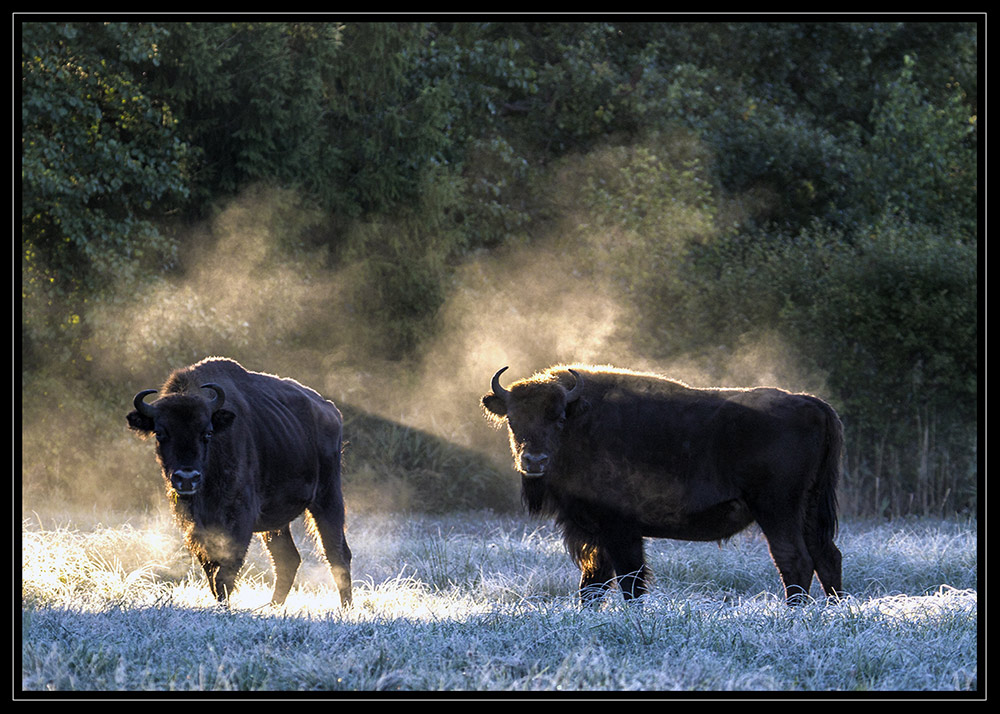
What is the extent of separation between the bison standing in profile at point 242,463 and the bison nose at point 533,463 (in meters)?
1.77

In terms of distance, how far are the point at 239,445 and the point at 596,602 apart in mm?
2823

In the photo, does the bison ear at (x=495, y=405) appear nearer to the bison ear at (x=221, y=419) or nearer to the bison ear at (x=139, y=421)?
the bison ear at (x=221, y=419)

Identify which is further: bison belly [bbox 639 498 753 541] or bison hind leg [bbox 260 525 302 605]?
bison hind leg [bbox 260 525 302 605]

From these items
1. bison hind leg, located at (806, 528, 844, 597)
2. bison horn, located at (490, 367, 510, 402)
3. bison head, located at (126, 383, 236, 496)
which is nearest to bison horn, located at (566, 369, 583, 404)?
bison horn, located at (490, 367, 510, 402)

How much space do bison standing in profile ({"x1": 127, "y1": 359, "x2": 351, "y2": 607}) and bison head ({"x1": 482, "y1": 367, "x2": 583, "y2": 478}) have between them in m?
1.84

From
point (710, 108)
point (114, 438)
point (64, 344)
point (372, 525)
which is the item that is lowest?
point (372, 525)

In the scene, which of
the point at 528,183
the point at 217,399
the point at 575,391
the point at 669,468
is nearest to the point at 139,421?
the point at 217,399

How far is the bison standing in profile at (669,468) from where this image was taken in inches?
333

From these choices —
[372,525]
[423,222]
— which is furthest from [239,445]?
[423,222]

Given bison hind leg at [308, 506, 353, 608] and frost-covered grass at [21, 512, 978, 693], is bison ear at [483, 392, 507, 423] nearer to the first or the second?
frost-covered grass at [21, 512, 978, 693]

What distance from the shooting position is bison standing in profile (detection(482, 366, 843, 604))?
8453 mm

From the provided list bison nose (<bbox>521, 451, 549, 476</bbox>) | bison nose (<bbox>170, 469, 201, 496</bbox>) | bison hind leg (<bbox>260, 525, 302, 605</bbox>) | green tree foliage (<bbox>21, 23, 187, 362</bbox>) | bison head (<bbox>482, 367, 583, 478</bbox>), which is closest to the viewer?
bison nose (<bbox>170, 469, 201, 496</bbox>)

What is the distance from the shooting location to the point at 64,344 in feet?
51.7

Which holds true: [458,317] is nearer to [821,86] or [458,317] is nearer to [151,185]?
[151,185]
